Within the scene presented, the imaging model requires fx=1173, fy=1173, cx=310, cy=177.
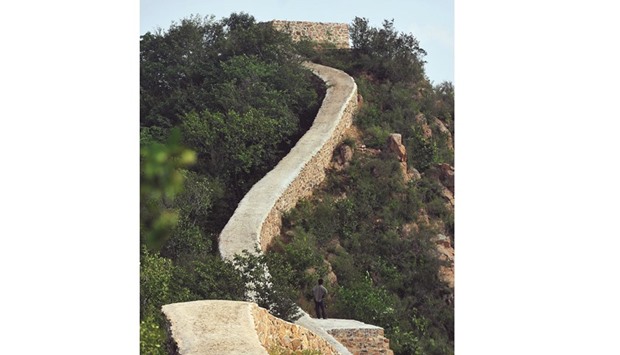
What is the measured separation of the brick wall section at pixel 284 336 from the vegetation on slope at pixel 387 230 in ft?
2.73

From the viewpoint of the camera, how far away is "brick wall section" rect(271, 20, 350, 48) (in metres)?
10.9

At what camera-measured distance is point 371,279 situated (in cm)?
1016

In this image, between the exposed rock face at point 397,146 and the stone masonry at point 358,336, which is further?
the exposed rock face at point 397,146

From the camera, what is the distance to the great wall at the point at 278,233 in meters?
8.18

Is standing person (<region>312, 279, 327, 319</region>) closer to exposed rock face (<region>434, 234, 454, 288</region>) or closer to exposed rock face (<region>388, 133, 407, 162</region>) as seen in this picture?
exposed rock face (<region>434, 234, 454, 288</region>)

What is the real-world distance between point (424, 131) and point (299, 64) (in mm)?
1376

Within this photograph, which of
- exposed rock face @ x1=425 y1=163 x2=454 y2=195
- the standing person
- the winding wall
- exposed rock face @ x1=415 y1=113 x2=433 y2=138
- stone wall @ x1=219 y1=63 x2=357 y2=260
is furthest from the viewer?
exposed rock face @ x1=415 y1=113 x2=433 y2=138

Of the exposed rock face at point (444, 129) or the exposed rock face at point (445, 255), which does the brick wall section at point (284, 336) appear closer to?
the exposed rock face at point (445, 255)

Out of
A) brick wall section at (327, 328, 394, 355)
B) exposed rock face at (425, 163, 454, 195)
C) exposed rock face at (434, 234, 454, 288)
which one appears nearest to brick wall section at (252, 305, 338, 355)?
brick wall section at (327, 328, 394, 355)

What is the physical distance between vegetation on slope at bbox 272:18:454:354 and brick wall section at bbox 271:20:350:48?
0.47 ft

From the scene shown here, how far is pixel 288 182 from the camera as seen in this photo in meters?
10.6

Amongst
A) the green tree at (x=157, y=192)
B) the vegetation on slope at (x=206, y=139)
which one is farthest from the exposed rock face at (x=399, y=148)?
the green tree at (x=157, y=192)

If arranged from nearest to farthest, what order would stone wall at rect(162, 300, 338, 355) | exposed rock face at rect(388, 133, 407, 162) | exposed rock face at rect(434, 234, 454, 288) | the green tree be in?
1. stone wall at rect(162, 300, 338, 355)
2. the green tree
3. exposed rock face at rect(434, 234, 454, 288)
4. exposed rock face at rect(388, 133, 407, 162)
